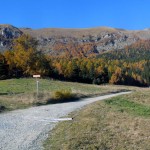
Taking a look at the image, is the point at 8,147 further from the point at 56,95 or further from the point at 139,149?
the point at 56,95

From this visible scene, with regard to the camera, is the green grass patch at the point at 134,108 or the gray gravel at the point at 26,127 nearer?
the gray gravel at the point at 26,127

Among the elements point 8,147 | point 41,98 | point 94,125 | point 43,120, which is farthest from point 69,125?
point 41,98

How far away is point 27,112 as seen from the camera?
96.3ft

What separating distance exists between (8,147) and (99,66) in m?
120

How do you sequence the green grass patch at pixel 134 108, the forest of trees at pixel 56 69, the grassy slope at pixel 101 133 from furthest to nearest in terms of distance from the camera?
the forest of trees at pixel 56 69 → the green grass patch at pixel 134 108 → the grassy slope at pixel 101 133

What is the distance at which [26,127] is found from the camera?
874 inches

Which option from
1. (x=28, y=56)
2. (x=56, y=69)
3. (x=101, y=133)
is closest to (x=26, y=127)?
(x=101, y=133)

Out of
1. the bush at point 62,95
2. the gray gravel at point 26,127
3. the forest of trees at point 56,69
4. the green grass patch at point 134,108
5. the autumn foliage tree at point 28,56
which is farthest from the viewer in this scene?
the forest of trees at point 56,69

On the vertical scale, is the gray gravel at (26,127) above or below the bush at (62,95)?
below

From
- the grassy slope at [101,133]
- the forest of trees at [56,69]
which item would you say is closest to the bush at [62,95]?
the grassy slope at [101,133]

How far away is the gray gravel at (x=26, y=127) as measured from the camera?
1731 cm

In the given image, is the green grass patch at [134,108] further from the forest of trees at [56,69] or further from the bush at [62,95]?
the forest of trees at [56,69]

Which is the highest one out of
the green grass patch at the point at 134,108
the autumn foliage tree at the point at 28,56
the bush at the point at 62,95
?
the autumn foliage tree at the point at 28,56

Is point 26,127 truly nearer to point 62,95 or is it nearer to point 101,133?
point 101,133
